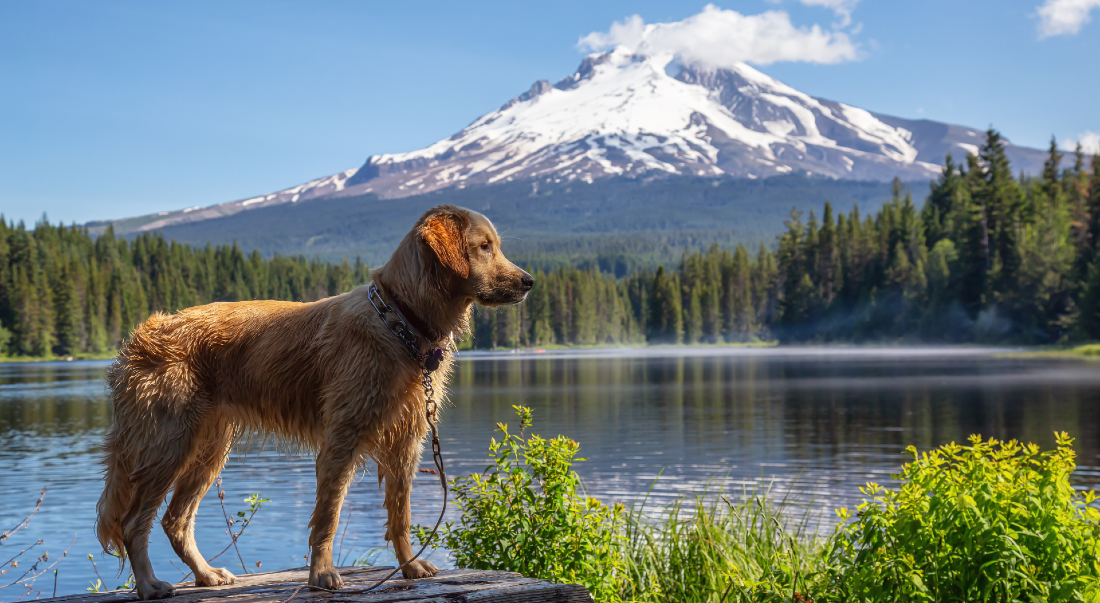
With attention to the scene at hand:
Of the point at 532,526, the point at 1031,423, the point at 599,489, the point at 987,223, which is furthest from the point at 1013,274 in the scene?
the point at 532,526

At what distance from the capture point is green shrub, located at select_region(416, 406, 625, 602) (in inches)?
233

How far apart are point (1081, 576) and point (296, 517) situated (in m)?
13.9

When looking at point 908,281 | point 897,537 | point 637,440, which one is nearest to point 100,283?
point 908,281

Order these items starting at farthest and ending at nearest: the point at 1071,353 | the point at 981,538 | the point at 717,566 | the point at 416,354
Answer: the point at 1071,353 < the point at 717,566 < the point at 981,538 < the point at 416,354

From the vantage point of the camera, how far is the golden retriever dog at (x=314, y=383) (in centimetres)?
447

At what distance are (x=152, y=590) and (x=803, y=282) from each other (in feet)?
416

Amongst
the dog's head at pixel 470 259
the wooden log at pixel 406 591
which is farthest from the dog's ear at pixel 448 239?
the wooden log at pixel 406 591

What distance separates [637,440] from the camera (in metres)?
27.4

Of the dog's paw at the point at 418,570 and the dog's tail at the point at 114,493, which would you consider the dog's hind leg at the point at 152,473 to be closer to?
the dog's tail at the point at 114,493

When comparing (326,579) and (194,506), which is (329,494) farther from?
(194,506)

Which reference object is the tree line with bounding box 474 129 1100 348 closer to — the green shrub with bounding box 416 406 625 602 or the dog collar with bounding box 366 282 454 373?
the green shrub with bounding box 416 406 625 602

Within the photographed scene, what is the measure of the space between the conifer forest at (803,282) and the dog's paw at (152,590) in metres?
83.2

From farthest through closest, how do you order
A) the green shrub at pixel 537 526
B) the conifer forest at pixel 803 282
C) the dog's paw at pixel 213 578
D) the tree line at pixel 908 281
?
the conifer forest at pixel 803 282, the tree line at pixel 908 281, the green shrub at pixel 537 526, the dog's paw at pixel 213 578

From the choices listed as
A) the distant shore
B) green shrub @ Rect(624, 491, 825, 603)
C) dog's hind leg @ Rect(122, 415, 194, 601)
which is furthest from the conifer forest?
dog's hind leg @ Rect(122, 415, 194, 601)
